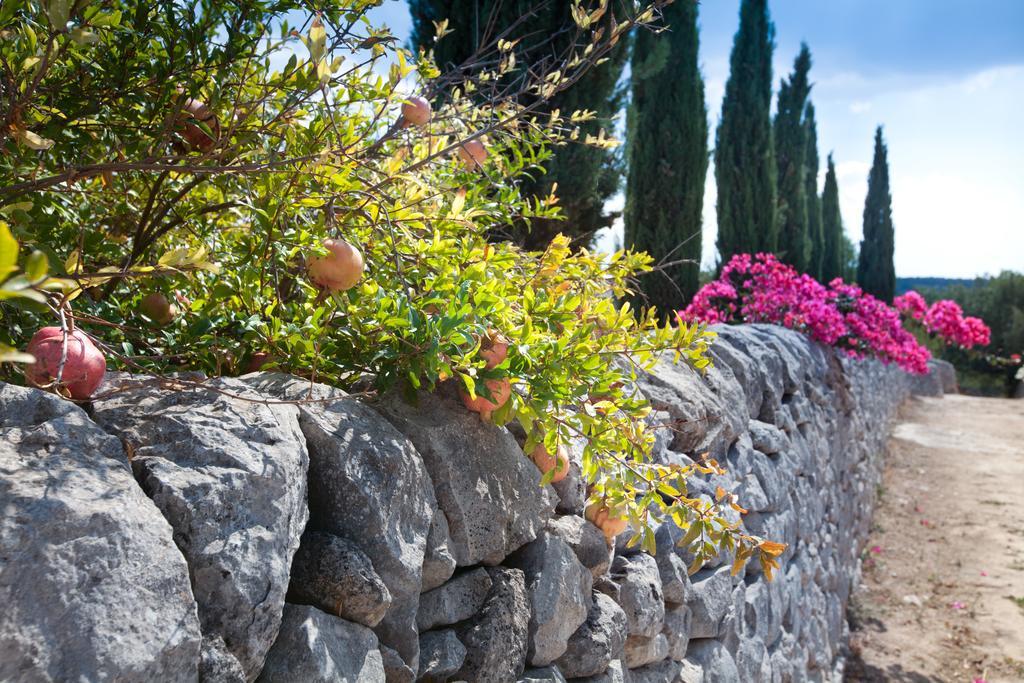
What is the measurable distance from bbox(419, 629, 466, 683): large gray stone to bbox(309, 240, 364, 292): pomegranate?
0.65 m

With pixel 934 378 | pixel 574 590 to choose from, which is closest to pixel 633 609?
pixel 574 590

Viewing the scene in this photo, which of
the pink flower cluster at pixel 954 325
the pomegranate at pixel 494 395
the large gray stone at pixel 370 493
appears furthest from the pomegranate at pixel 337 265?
the pink flower cluster at pixel 954 325

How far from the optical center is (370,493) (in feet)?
3.97

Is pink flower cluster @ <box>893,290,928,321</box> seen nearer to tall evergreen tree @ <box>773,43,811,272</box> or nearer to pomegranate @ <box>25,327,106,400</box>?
tall evergreen tree @ <box>773,43,811,272</box>

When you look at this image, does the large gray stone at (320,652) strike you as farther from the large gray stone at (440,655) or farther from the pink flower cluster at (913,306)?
the pink flower cluster at (913,306)

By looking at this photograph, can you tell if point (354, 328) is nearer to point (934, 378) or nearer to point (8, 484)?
point (8, 484)

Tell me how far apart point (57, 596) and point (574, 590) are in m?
1.14

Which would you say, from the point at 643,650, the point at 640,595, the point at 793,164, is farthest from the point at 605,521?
the point at 793,164

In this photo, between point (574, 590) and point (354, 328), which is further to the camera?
point (574, 590)

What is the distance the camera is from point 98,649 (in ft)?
2.60

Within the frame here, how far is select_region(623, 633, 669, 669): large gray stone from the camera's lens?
1.98 m

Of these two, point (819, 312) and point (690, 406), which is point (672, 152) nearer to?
point (819, 312)

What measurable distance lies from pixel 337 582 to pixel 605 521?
90cm

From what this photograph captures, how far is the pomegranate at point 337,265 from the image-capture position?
1.29 metres
